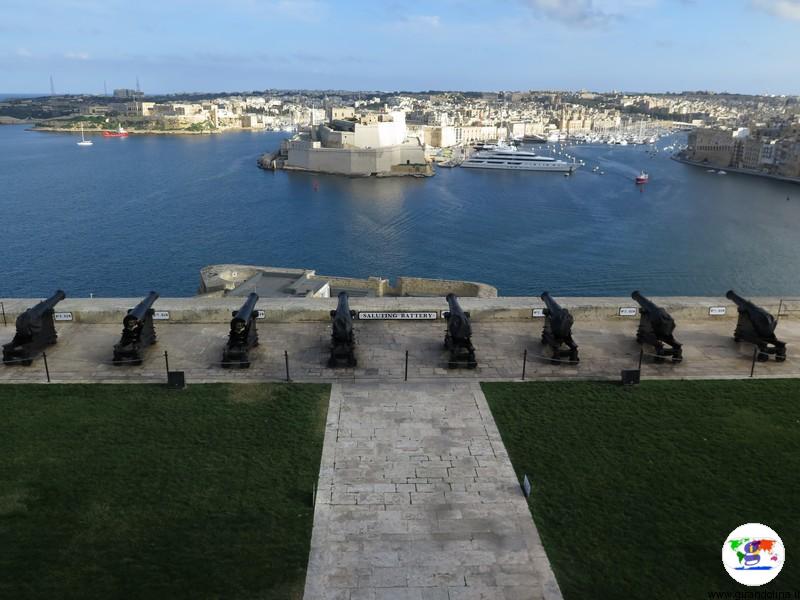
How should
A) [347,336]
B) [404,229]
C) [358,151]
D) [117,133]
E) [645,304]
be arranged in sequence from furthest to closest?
[117,133] < [358,151] < [404,229] < [645,304] < [347,336]

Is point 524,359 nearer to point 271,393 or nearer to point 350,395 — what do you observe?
point 350,395

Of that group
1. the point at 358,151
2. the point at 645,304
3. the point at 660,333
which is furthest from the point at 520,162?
the point at 660,333

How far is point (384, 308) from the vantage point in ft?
35.5

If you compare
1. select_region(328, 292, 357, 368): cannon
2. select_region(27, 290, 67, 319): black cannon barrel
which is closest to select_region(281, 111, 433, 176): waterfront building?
select_region(27, 290, 67, 319): black cannon barrel

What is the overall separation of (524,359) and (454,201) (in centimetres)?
5522

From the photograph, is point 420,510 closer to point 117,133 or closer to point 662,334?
point 662,334

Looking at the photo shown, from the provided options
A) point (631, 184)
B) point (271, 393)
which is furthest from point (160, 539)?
point (631, 184)

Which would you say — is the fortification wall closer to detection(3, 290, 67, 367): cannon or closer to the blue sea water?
the blue sea water

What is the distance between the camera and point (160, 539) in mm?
5391

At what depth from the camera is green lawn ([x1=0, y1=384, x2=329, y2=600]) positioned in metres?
4.98

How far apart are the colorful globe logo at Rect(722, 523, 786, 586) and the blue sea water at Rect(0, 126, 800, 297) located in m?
29.7

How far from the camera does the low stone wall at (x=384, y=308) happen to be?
10.6 meters

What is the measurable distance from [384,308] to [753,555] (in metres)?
6.82

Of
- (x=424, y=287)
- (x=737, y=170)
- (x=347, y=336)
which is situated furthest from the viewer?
(x=737, y=170)
